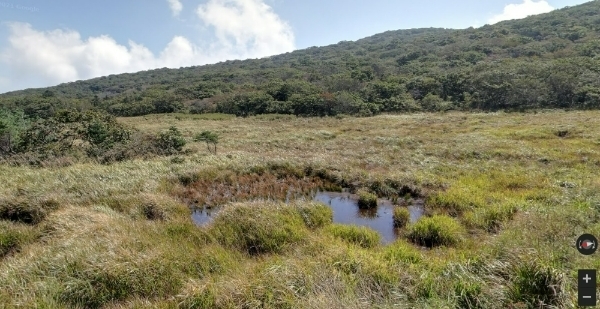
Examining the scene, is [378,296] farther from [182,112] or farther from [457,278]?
[182,112]

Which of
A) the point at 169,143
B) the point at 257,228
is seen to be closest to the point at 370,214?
the point at 257,228

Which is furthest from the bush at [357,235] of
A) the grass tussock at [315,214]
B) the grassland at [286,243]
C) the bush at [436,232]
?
the bush at [436,232]

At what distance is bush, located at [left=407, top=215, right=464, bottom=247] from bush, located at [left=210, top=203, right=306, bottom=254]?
3.39 m

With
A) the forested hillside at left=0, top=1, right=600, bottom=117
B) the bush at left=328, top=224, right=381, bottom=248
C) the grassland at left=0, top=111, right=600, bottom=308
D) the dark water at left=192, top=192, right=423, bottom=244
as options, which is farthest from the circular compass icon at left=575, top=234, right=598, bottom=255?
the forested hillside at left=0, top=1, right=600, bottom=117

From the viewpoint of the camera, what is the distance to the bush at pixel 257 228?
891cm

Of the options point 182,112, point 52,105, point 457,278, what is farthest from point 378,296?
point 52,105

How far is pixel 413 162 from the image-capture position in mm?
19844

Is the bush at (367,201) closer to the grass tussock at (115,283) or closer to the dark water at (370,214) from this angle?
the dark water at (370,214)

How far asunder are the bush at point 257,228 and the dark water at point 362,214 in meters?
1.32

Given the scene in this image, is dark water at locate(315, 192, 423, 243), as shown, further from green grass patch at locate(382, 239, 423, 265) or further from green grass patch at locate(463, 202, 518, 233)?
green grass patch at locate(463, 202, 518, 233)

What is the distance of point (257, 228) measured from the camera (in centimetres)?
931

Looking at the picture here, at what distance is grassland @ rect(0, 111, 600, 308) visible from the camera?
5.83m

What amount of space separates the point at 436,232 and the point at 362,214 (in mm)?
3321

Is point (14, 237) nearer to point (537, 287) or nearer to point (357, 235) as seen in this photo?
point (357, 235)
